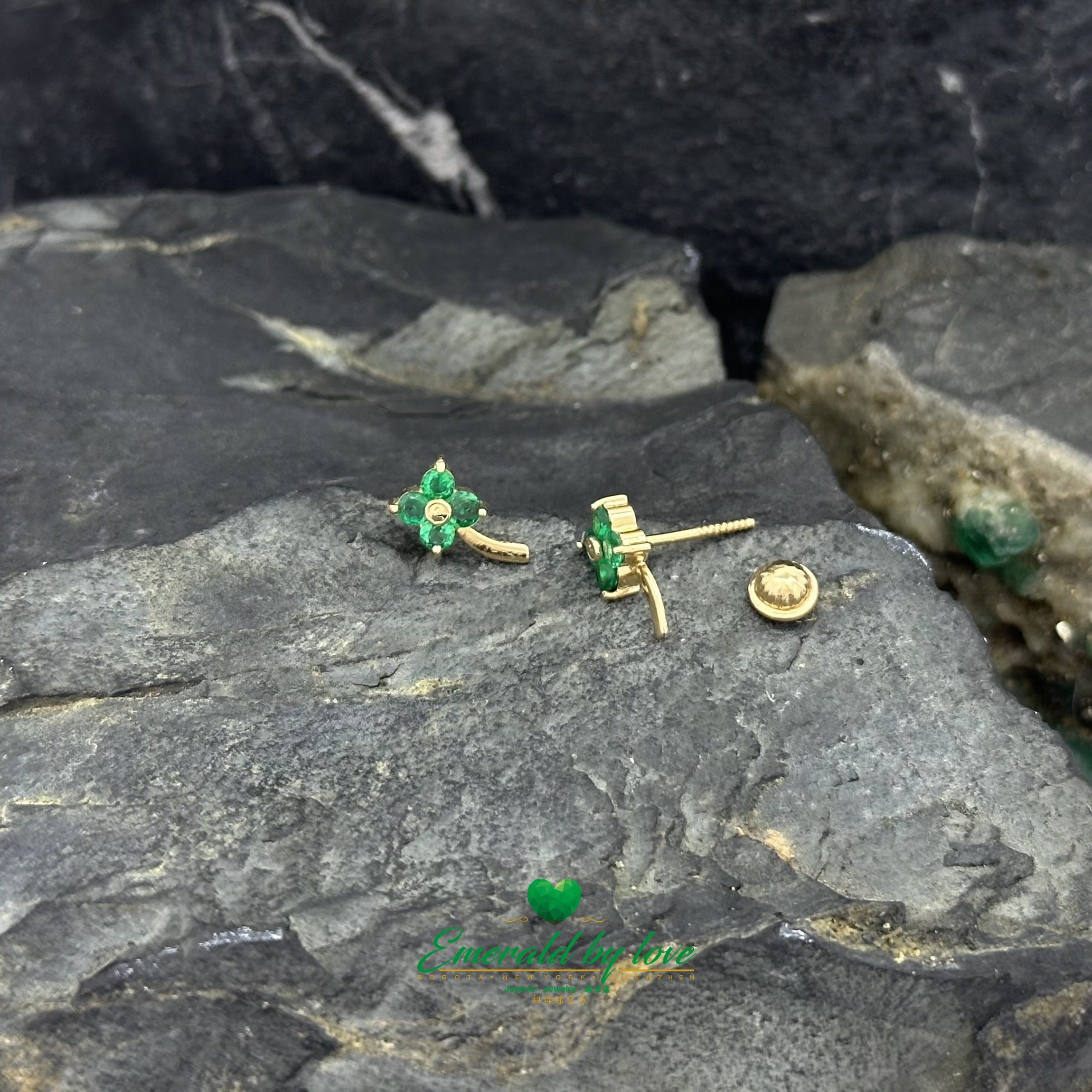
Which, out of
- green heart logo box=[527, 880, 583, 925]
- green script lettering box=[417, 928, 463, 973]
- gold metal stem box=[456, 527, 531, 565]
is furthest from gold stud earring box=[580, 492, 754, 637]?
green script lettering box=[417, 928, 463, 973]

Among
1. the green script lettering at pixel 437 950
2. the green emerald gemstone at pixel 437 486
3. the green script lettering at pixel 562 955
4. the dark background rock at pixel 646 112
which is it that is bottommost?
the green script lettering at pixel 562 955

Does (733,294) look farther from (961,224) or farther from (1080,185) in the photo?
(1080,185)

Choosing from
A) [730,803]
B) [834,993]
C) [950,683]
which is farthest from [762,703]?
[834,993]

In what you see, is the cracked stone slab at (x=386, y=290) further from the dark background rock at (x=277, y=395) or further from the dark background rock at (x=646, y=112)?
the dark background rock at (x=646, y=112)

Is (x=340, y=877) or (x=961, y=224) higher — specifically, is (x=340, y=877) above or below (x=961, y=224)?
below

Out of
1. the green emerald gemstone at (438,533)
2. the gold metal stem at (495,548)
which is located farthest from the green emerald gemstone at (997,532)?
the green emerald gemstone at (438,533)

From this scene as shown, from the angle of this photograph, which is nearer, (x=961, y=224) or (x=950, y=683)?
(x=950, y=683)
